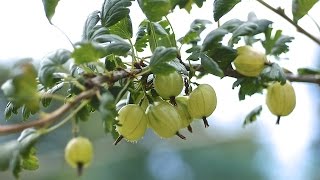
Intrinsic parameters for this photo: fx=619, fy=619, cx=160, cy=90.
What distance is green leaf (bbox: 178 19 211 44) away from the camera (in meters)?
0.83

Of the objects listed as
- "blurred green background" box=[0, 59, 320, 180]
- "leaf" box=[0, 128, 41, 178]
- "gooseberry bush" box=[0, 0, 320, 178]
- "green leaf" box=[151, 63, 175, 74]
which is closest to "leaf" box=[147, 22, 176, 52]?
"gooseberry bush" box=[0, 0, 320, 178]

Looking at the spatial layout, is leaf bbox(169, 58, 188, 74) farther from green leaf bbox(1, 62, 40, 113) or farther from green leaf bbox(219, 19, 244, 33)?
green leaf bbox(1, 62, 40, 113)

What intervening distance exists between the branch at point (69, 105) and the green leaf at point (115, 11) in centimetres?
10

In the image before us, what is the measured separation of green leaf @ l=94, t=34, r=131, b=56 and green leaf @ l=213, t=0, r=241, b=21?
0.49 ft

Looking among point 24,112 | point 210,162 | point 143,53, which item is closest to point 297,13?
point 143,53

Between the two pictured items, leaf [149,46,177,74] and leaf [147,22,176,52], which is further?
leaf [147,22,176,52]

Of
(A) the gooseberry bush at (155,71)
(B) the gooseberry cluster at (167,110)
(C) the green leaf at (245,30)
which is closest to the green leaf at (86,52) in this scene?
(A) the gooseberry bush at (155,71)

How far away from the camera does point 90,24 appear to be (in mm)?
835

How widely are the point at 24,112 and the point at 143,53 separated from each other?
7.3 inches

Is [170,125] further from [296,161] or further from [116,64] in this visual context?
[296,161]

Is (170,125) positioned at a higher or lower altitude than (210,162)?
higher

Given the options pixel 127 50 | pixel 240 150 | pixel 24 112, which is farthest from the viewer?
pixel 240 150

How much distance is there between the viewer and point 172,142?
5398 millimetres

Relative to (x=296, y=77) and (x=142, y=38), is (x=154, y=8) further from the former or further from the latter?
(x=296, y=77)
